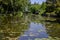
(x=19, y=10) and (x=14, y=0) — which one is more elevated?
(x=14, y=0)

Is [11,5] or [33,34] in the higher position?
[33,34]

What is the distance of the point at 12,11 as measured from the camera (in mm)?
39094

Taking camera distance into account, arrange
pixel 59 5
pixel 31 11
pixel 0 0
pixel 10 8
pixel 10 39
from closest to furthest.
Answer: pixel 10 39
pixel 59 5
pixel 0 0
pixel 10 8
pixel 31 11

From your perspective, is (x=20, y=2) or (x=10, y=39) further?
(x=20, y=2)

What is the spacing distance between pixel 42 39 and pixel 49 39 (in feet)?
1.47

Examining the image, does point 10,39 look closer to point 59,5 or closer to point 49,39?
point 49,39

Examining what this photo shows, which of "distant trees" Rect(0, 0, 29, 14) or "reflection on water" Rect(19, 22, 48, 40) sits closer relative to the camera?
"reflection on water" Rect(19, 22, 48, 40)

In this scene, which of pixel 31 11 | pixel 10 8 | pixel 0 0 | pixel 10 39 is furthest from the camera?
pixel 31 11

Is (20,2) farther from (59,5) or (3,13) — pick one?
(59,5)

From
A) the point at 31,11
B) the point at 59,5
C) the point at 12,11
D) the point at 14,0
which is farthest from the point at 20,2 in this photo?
the point at 31,11

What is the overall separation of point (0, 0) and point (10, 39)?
24.0 meters

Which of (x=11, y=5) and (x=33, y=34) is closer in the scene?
(x=33, y=34)

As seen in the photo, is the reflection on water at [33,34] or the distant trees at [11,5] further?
the distant trees at [11,5]

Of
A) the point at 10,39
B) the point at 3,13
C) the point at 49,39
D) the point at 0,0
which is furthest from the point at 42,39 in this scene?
the point at 3,13
